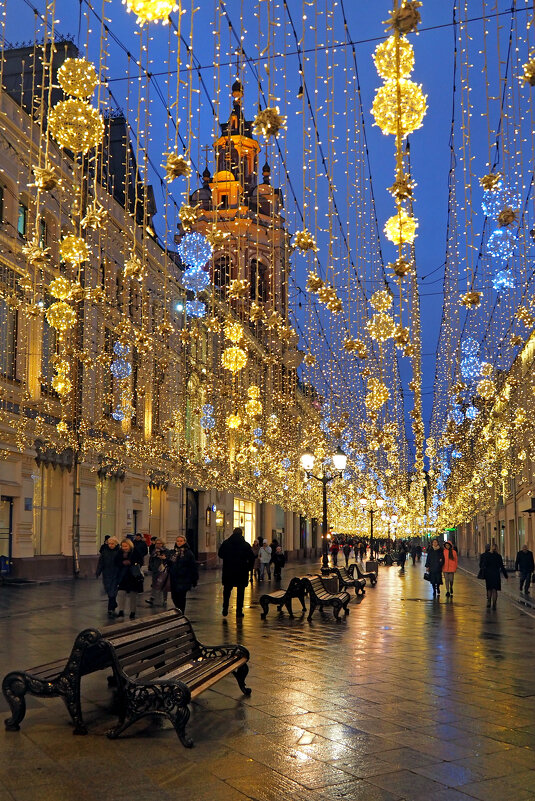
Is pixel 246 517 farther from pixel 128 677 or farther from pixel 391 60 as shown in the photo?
pixel 128 677

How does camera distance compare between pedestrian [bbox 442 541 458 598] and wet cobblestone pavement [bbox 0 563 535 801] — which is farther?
pedestrian [bbox 442 541 458 598]

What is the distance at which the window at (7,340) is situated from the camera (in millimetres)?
25906

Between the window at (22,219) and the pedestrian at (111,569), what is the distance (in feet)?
41.6

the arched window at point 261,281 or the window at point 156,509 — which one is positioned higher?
the arched window at point 261,281

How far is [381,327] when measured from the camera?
14.5 metres

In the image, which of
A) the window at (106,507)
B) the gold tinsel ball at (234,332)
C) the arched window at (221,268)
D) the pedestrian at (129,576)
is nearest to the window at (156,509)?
the window at (106,507)

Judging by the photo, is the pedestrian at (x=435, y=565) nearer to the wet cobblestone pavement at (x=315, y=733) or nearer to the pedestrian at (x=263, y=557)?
the pedestrian at (x=263, y=557)

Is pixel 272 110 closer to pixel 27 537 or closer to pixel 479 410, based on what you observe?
pixel 479 410

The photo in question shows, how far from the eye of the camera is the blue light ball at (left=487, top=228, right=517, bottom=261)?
1218 centimetres

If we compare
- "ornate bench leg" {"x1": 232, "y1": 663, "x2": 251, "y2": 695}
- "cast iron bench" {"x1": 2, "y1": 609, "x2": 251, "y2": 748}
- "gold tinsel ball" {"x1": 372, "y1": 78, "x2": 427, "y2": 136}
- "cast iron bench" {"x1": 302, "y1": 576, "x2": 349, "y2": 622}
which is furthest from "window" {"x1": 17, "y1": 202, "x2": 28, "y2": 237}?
"cast iron bench" {"x1": 2, "y1": 609, "x2": 251, "y2": 748}

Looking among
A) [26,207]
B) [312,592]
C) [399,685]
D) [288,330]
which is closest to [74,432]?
[26,207]

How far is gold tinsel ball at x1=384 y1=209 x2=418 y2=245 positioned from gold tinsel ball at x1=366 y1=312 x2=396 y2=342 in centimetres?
410

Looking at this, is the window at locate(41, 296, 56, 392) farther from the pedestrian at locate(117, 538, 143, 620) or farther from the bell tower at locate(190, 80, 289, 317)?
the pedestrian at locate(117, 538, 143, 620)

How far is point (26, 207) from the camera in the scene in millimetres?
27766
